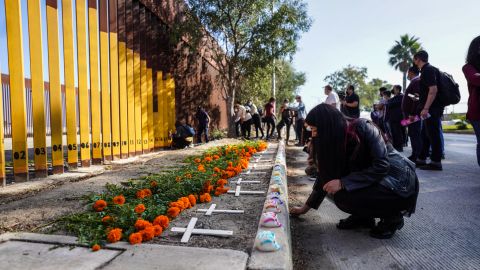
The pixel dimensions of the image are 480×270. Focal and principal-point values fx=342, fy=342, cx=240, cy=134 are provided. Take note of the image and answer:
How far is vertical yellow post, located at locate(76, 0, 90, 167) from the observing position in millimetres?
6727

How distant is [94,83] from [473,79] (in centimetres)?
674

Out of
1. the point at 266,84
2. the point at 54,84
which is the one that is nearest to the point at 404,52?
the point at 266,84

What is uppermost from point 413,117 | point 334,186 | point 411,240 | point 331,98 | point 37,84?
point 37,84

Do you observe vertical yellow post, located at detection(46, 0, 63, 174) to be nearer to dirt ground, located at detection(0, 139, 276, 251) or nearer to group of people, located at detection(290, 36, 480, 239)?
dirt ground, located at detection(0, 139, 276, 251)

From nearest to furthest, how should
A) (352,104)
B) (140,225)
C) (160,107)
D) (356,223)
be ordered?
(140,225) → (356,223) → (352,104) → (160,107)

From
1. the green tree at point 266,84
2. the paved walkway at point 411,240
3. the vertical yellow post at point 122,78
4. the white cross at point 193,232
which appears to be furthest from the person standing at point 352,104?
the green tree at point 266,84

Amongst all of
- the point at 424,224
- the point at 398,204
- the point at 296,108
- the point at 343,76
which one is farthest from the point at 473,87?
the point at 343,76

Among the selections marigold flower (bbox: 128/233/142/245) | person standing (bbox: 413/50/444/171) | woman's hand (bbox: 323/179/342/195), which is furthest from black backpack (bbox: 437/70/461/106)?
marigold flower (bbox: 128/233/142/245)

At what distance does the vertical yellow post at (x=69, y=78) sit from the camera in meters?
6.30

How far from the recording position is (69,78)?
6.38 meters

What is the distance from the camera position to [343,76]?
176ft

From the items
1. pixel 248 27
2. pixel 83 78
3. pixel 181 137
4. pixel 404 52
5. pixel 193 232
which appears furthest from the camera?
pixel 404 52

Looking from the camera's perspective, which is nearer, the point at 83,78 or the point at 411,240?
the point at 411,240

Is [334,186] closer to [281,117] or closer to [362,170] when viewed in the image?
[362,170]
